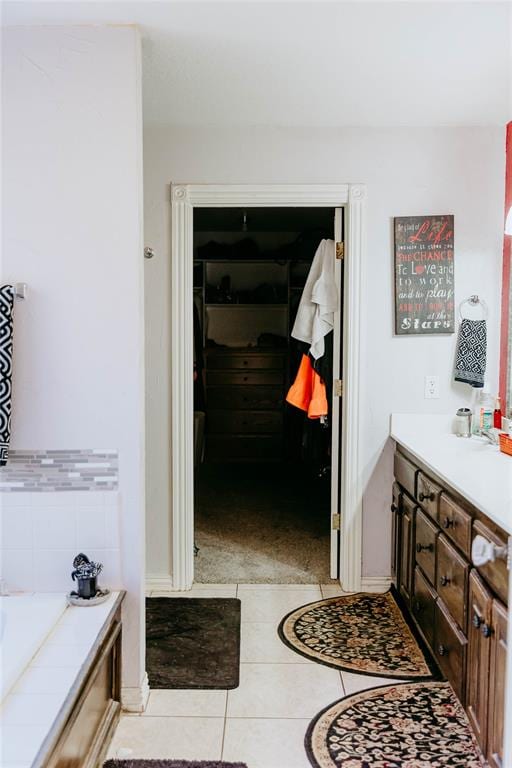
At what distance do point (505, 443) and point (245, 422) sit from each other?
3.69 meters

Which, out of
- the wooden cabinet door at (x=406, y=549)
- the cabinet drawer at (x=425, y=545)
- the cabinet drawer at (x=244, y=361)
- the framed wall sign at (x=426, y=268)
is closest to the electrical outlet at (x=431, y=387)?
the framed wall sign at (x=426, y=268)

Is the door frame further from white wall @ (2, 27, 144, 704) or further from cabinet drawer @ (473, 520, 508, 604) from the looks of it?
cabinet drawer @ (473, 520, 508, 604)

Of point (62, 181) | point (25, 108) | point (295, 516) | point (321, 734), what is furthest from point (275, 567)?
point (25, 108)

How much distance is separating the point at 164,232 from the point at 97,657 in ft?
6.78

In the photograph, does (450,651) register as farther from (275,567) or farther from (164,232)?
(164,232)

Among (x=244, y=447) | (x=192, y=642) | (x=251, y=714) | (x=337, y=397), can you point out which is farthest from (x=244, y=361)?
(x=251, y=714)

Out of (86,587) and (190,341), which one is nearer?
(86,587)

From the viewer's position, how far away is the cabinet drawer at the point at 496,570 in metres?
1.69

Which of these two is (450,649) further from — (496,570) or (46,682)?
(46,682)

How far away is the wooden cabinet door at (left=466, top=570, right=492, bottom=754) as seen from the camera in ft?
5.97

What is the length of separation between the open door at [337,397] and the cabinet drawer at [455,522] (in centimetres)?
101

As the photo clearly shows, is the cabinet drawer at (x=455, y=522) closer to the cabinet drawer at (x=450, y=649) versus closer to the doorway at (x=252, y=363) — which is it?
the cabinet drawer at (x=450, y=649)

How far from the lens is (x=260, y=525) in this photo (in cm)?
433

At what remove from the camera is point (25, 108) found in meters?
2.07
